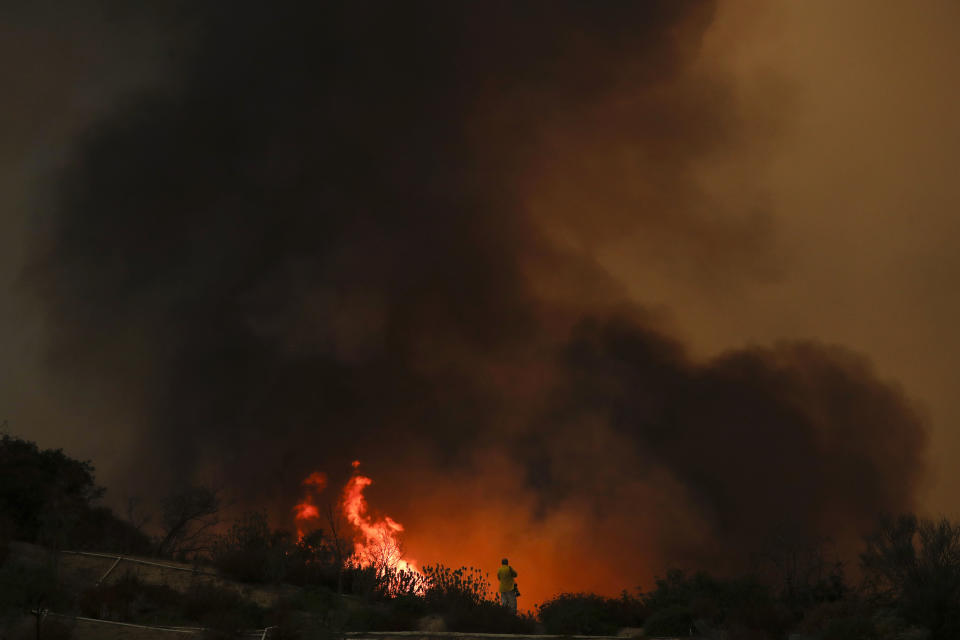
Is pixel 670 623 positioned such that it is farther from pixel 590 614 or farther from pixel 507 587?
pixel 507 587

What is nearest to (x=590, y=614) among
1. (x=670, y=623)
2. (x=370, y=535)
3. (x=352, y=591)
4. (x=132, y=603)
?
(x=670, y=623)

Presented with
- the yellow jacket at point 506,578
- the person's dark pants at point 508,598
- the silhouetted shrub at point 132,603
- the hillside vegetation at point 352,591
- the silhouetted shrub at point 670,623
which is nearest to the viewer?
the hillside vegetation at point 352,591

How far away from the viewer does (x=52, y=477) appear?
1098 inches

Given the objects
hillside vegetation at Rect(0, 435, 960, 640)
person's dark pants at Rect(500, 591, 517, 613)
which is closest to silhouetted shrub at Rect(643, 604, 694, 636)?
hillside vegetation at Rect(0, 435, 960, 640)

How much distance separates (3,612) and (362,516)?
20.7m

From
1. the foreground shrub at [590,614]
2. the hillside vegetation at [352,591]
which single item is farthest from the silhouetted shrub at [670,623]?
the foreground shrub at [590,614]

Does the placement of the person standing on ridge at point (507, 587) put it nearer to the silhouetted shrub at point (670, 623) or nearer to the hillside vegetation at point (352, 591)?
the hillside vegetation at point (352, 591)

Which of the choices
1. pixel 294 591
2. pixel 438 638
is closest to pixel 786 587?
pixel 438 638

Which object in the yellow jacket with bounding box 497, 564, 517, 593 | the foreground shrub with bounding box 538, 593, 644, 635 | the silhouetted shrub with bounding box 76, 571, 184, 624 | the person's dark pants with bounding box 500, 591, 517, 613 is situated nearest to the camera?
the silhouetted shrub with bounding box 76, 571, 184, 624

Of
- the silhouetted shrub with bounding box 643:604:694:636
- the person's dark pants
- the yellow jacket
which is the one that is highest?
the yellow jacket

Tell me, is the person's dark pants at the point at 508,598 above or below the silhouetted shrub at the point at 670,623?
above

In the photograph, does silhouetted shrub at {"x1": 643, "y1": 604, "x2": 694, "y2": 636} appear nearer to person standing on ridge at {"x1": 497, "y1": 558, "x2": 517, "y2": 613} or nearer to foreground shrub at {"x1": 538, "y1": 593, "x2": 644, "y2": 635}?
foreground shrub at {"x1": 538, "y1": 593, "x2": 644, "y2": 635}

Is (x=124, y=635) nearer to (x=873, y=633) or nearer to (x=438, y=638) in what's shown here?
(x=438, y=638)

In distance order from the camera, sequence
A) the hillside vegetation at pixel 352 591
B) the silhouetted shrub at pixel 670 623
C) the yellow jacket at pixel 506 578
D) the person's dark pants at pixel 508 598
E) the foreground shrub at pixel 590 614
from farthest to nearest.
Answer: the yellow jacket at pixel 506 578 < the person's dark pants at pixel 508 598 < the foreground shrub at pixel 590 614 < the silhouetted shrub at pixel 670 623 < the hillside vegetation at pixel 352 591
